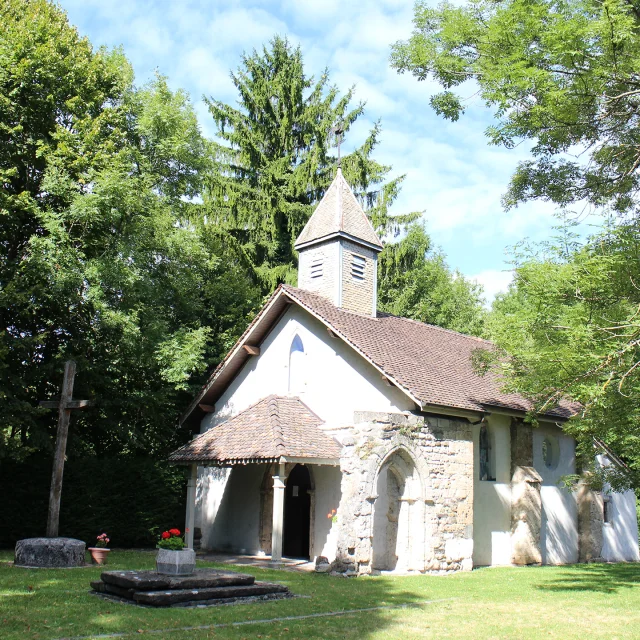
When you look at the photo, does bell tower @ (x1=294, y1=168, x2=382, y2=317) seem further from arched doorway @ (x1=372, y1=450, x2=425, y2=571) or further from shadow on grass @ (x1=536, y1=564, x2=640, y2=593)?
shadow on grass @ (x1=536, y1=564, x2=640, y2=593)

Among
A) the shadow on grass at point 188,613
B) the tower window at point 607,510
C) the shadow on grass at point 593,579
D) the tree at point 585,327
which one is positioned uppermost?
the tree at point 585,327

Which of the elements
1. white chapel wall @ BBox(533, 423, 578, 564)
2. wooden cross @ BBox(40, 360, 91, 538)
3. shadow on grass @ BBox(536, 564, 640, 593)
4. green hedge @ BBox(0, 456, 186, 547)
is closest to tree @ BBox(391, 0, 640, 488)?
shadow on grass @ BBox(536, 564, 640, 593)

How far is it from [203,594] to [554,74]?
10.0 meters

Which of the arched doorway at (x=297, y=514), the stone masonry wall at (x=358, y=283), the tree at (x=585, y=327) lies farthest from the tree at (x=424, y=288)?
the tree at (x=585, y=327)

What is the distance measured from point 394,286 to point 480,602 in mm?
20709

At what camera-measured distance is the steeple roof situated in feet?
70.3

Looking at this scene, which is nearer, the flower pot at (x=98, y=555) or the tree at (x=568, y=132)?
the tree at (x=568, y=132)

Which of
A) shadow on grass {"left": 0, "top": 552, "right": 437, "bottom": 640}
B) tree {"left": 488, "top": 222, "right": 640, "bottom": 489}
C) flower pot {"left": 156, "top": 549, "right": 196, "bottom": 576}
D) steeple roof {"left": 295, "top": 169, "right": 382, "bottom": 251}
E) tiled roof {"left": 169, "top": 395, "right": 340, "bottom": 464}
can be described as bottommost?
shadow on grass {"left": 0, "top": 552, "right": 437, "bottom": 640}

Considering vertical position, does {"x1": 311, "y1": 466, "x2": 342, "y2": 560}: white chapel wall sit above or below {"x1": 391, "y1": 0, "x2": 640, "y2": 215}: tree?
below

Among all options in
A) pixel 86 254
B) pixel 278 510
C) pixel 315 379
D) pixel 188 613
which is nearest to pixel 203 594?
pixel 188 613

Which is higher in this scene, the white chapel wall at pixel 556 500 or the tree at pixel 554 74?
the tree at pixel 554 74

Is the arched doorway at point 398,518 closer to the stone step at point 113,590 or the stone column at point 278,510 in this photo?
the stone column at point 278,510

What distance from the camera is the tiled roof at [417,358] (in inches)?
674

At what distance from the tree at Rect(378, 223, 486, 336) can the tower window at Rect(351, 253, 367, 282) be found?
7.65 metres
